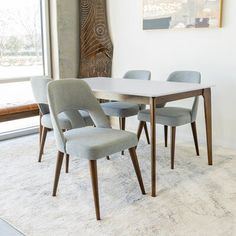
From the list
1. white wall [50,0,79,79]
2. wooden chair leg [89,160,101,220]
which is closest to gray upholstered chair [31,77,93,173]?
wooden chair leg [89,160,101,220]

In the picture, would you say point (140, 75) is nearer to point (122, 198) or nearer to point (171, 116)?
point (171, 116)

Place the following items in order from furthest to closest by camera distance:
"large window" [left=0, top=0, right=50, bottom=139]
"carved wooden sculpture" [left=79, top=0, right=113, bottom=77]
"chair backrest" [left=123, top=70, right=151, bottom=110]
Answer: "carved wooden sculpture" [left=79, top=0, right=113, bottom=77], "large window" [left=0, top=0, right=50, bottom=139], "chair backrest" [left=123, top=70, right=151, bottom=110]

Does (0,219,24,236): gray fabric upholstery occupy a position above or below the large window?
below

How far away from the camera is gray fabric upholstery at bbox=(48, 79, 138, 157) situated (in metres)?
2.13

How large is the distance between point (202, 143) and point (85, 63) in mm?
1753

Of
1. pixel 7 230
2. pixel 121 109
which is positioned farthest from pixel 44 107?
pixel 7 230

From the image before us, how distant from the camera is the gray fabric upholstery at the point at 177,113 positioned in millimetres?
2922

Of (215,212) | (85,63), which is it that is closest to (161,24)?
(85,63)

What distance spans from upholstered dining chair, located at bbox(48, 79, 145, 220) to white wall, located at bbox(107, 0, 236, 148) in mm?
1574

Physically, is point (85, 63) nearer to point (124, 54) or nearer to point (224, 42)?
point (124, 54)

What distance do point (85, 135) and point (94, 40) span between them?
2344 mm

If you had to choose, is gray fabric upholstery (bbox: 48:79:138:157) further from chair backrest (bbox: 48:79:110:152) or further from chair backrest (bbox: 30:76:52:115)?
chair backrest (bbox: 30:76:52:115)

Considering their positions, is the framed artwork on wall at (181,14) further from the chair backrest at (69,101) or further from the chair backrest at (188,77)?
the chair backrest at (69,101)

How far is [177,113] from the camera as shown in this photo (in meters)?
3.01
